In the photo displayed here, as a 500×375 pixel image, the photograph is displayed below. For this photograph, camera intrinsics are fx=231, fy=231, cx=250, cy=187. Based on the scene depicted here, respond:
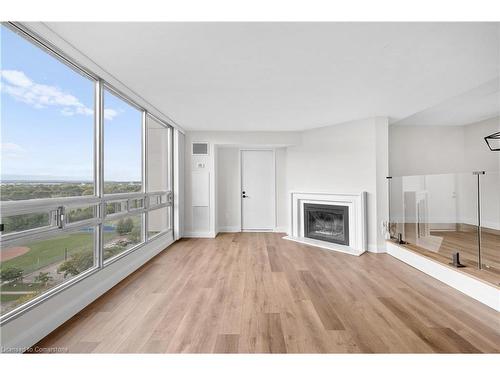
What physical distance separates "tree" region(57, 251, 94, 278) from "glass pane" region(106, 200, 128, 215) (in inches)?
19.5

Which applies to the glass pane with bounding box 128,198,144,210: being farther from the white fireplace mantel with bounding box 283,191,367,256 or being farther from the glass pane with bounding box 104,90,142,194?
the white fireplace mantel with bounding box 283,191,367,256

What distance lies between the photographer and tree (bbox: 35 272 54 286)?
187cm

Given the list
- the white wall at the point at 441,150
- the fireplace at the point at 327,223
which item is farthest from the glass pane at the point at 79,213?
the white wall at the point at 441,150

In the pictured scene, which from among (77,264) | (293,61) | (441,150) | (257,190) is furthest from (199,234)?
(441,150)

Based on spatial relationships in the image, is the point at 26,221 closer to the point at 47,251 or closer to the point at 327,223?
the point at 47,251

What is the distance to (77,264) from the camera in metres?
2.27

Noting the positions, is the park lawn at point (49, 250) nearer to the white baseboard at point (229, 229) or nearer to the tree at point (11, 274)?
Result: the tree at point (11, 274)

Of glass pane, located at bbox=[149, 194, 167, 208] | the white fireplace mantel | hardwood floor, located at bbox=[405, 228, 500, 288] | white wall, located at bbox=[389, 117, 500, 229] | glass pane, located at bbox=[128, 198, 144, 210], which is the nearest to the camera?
hardwood floor, located at bbox=[405, 228, 500, 288]

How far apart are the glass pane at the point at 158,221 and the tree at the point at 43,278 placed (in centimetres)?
181

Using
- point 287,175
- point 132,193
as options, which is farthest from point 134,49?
point 287,175

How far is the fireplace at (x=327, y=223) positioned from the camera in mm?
4287

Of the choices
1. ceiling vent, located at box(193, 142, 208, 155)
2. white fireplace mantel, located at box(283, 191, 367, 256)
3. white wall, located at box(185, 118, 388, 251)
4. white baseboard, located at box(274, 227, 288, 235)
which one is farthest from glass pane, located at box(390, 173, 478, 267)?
ceiling vent, located at box(193, 142, 208, 155)
